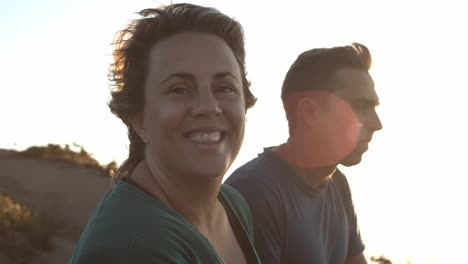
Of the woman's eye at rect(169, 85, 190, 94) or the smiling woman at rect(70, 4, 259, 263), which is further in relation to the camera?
the woman's eye at rect(169, 85, 190, 94)

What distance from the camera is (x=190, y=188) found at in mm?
2430

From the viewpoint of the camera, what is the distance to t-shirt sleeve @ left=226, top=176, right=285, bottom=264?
329cm

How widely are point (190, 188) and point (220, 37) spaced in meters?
0.60

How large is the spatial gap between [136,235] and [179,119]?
49cm

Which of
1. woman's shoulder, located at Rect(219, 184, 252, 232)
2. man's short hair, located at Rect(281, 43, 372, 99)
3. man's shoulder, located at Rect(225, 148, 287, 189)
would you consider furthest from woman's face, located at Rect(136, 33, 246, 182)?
man's short hair, located at Rect(281, 43, 372, 99)

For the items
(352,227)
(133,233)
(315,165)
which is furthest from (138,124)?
(352,227)

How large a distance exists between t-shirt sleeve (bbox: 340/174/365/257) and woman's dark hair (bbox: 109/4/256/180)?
1773 millimetres

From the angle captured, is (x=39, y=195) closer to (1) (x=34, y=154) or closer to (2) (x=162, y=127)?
(1) (x=34, y=154)

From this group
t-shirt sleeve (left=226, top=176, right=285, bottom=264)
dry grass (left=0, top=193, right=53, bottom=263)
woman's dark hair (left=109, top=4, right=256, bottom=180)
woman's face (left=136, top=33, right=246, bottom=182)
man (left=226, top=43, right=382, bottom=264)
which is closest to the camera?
woman's face (left=136, top=33, right=246, bottom=182)

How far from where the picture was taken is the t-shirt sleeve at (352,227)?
4113 millimetres

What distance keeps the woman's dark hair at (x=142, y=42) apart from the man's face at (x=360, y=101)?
56.6 inches

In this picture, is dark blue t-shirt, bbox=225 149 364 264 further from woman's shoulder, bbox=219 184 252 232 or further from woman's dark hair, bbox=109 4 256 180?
woman's dark hair, bbox=109 4 256 180

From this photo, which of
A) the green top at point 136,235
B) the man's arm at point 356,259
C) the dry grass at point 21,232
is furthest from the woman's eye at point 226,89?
the dry grass at point 21,232

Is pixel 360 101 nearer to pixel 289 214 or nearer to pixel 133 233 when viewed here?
pixel 289 214
